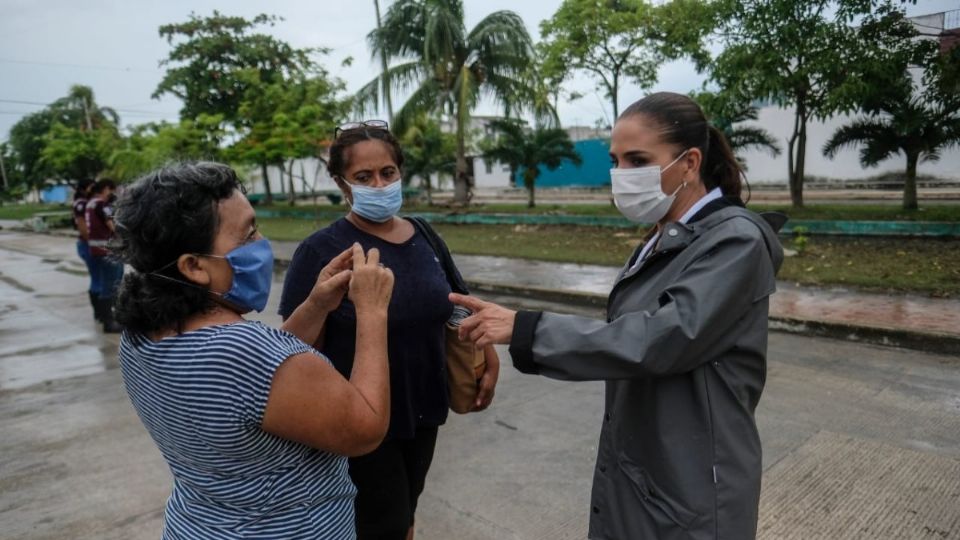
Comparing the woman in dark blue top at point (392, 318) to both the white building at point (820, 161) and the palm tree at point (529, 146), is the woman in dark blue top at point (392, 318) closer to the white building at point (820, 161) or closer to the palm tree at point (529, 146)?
the palm tree at point (529, 146)

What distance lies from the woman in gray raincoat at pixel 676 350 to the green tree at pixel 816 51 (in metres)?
10.5

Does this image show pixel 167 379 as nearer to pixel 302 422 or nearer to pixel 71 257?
pixel 302 422

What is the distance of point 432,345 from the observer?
7.34ft

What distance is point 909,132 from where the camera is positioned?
1164 cm

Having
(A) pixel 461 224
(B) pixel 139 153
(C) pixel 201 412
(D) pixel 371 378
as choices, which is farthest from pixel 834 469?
(B) pixel 139 153

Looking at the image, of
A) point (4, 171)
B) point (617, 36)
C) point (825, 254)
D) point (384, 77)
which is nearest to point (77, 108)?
point (4, 171)

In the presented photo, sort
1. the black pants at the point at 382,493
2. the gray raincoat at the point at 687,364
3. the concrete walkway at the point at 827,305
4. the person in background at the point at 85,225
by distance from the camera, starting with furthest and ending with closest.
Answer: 1. the person in background at the point at 85,225
2. the concrete walkway at the point at 827,305
3. the black pants at the point at 382,493
4. the gray raincoat at the point at 687,364

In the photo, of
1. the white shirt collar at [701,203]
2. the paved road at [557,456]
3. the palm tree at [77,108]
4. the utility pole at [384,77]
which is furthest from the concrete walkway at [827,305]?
the palm tree at [77,108]

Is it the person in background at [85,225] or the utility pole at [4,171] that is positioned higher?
the utility pole at [4,171]

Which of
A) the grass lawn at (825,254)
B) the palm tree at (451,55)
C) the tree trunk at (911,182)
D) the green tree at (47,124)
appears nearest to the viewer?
the grass lawn at (825,254)

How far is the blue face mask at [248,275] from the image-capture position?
148 centimetres

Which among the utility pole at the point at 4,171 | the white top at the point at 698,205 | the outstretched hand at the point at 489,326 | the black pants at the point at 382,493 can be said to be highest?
the utility pole at the point at 4,171

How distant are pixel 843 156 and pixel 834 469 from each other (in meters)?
22.6

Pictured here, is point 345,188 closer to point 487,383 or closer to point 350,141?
point 350,141
